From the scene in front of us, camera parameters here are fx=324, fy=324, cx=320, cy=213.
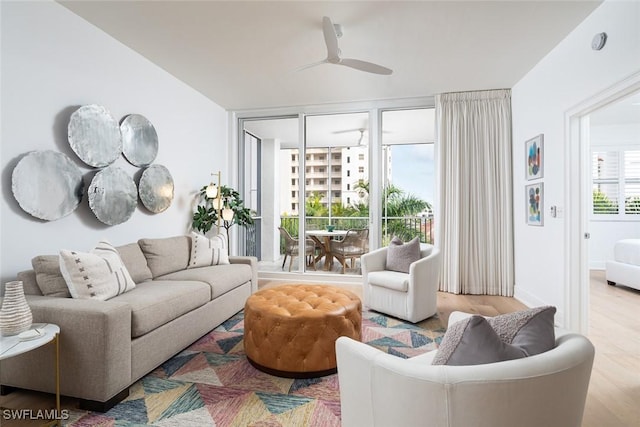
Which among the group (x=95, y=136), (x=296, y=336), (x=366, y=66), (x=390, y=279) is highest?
(x=366, y=66)

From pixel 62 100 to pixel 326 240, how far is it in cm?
379

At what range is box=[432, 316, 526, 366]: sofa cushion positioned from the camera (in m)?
1.00

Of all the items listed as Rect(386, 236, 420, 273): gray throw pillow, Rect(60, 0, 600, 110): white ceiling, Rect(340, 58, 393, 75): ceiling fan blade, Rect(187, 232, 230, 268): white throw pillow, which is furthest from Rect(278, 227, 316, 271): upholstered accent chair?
Rect(340, 58, 393, 75): ceiling fan blade

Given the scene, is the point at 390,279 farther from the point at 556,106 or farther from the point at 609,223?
the point at 609,223

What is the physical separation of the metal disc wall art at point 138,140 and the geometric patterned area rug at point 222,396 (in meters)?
2.00

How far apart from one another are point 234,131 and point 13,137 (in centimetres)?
332

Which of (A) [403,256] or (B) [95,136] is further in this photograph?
(A) [403,256]

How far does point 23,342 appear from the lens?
1568mm

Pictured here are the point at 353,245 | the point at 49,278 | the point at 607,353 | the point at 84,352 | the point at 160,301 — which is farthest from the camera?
the point at 353,245

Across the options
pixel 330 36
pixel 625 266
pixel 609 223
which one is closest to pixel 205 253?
pixel 330 36

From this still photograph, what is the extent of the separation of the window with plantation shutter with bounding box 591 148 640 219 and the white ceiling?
11.4ft

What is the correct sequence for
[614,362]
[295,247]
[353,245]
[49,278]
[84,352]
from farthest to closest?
[295,247]
[353,245]
[614,362]
[49,278]
[84,352]

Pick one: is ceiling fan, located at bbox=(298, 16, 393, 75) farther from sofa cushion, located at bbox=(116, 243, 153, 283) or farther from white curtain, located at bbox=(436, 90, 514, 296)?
sofa cushion, located at bbox=(116, 243, 153, 283)

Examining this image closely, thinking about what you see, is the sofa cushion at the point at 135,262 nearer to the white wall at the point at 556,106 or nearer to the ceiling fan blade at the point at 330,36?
the ceiling fan blade at the point at 330,36
